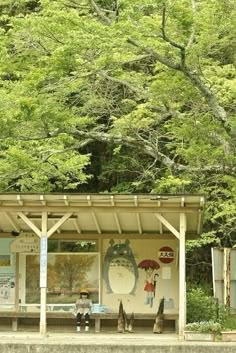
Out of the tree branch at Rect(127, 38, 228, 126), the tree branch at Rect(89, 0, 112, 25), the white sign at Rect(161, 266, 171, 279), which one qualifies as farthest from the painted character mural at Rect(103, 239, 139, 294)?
the tree branch at Rect(89, 0, 112, 25)

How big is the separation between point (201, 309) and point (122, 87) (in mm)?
6518

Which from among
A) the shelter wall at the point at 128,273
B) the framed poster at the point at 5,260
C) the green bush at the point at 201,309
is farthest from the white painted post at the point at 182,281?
the framed poster at the point at 5,260

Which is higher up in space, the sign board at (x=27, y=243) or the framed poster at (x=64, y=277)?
the sign board at (x=27, y=243)

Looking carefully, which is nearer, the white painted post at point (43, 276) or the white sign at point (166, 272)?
the white painted post at point (43, 276)

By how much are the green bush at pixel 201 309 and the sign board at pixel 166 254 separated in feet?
4.66

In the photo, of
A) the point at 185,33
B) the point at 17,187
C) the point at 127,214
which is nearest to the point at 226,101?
the point at 185,33

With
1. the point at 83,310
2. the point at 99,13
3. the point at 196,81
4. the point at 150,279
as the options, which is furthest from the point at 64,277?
the point at 99,13

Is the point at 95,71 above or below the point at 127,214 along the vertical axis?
above

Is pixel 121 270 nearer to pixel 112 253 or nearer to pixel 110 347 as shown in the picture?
pixel 112 253

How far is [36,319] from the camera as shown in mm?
16812

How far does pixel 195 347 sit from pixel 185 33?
22.0 feet

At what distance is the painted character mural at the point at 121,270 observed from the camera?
1675cm

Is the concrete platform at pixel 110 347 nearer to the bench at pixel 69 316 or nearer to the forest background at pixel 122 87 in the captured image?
the bench at pixel 69 316

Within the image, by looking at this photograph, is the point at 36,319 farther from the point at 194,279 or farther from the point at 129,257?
the point at 194,279
